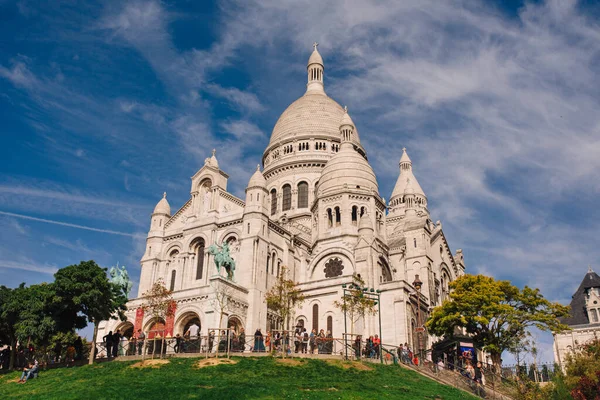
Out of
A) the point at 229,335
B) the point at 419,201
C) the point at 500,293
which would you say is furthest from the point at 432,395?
the point at 419,201

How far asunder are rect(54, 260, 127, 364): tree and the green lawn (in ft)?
14.1

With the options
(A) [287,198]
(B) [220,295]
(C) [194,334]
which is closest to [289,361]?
(B) [220,295]

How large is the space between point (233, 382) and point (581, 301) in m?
63.0

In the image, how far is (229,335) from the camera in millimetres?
34250

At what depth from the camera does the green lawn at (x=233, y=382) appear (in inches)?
931

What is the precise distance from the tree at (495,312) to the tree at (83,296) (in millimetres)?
24773

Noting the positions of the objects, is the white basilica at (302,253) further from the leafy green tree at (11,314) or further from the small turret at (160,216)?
the leafy green tree at (11,314)

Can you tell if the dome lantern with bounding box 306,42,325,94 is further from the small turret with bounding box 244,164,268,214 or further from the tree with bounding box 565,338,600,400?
the tree with bounding box 565,338,600,400

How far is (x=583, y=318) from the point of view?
7319 centimetres

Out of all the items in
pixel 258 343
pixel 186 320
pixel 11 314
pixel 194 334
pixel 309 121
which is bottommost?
pixel 258 343

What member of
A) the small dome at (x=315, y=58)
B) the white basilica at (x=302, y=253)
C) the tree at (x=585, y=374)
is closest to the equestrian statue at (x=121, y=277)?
the white basilica at (x=302, y=253)

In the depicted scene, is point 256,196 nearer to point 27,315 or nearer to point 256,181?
point 256,181

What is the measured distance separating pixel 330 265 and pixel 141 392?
3195 cm

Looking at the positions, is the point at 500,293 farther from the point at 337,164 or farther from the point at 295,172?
the point at 295,172
